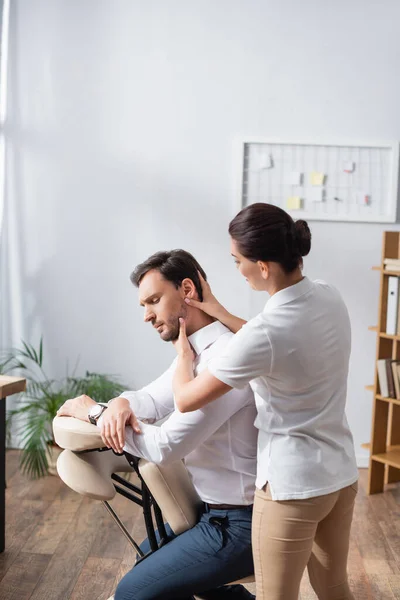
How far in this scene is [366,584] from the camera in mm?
2695

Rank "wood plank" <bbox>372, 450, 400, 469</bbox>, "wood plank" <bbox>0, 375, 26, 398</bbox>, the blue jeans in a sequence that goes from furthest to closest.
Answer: "wood plank" <bbox>372, 450, 400, 469</bbox>
"wood plank" <bbox>0, 375, 26, 398</bbox>
the blue jeans

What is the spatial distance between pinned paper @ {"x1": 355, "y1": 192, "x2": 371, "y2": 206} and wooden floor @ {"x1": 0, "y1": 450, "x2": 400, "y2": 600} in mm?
1592

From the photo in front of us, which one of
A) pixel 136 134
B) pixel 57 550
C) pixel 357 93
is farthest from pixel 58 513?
pixel 357 93

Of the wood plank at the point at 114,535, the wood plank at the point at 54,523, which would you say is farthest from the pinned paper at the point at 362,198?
the wood plank at the point at 54,523

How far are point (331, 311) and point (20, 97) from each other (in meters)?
3.15

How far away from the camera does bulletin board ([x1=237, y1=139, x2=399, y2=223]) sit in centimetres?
406

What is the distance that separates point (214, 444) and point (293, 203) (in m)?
2.56

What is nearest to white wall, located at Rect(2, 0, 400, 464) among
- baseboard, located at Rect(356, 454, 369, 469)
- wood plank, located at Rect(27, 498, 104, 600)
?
baseboard, located at Rect(356, 454, 369, 469)

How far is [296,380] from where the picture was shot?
4.90 ft

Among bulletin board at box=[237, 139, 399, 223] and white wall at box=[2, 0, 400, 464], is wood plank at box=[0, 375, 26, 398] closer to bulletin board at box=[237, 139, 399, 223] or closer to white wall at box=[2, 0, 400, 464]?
white wall at box=[2, 0, 400, 464]

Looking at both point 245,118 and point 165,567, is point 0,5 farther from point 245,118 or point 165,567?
point 165,567

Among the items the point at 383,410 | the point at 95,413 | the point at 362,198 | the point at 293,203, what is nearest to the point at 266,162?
the point at 293,203

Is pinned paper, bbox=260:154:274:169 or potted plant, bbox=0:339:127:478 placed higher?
pinned paper, bbox=260:154:274:169

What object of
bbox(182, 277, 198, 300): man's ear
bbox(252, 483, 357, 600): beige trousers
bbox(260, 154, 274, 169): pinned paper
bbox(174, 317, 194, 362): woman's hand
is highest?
bbox(260, 154, 274, 169): pinned paper
